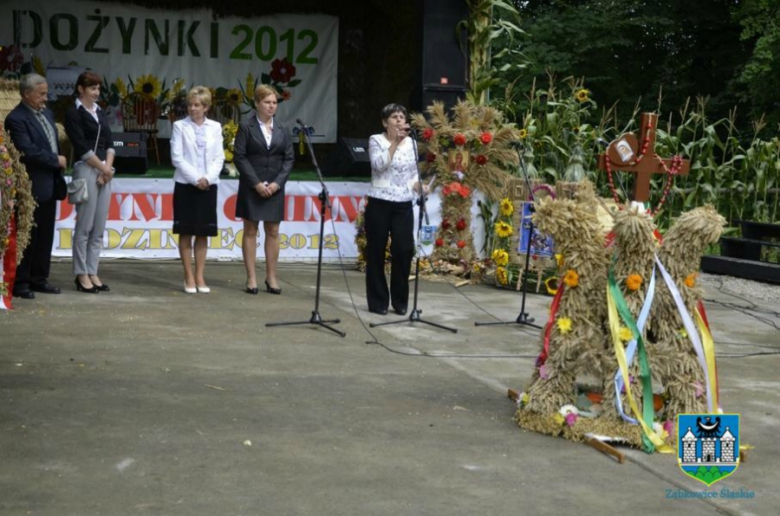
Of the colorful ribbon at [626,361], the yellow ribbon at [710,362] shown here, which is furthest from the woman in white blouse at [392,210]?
the yellow ribbon at [710,362]

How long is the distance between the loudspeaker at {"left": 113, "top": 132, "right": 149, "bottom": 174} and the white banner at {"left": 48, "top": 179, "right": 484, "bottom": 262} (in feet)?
4.00

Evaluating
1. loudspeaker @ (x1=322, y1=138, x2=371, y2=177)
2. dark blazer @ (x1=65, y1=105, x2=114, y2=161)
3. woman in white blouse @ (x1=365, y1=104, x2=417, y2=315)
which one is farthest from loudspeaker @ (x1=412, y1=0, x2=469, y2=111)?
dark blazer @ (x1=65, y1=105, x2=114, y2=161)

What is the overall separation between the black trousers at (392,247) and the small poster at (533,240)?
180 cm

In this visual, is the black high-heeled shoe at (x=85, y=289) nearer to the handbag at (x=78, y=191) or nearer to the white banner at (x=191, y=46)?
the handbag at (x=78, y=191)

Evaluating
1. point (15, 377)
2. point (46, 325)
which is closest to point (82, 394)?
point (15, 377)

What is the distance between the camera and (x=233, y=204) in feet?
38.6

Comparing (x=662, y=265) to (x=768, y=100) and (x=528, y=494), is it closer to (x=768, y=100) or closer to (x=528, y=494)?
(x=528, y=494)

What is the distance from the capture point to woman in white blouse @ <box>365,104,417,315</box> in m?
8.77

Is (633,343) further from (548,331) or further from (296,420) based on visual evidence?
(296,420)

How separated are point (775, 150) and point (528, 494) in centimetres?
960

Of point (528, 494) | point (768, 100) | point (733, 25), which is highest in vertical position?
point (733, 25)

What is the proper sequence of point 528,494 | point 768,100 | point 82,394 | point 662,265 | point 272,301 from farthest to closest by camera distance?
point 768,100 → point 272,301 → point 82,394 → point 662,265 → point 528,494

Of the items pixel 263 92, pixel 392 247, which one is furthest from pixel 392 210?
pixel 263 92

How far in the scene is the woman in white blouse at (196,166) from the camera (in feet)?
30.6
